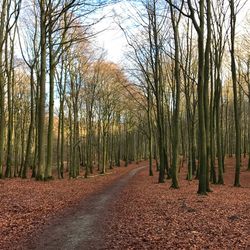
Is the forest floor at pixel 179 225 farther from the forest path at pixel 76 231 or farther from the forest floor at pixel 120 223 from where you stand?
the forest path at pixel 76 231

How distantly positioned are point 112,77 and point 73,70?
7.66 meters

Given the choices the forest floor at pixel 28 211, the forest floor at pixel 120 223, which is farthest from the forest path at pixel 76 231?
the forest floor at pixel 28 211

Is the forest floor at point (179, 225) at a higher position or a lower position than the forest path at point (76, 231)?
higher

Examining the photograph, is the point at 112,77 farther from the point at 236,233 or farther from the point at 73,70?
the point at 236,233

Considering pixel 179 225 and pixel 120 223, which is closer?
pixel 179 225

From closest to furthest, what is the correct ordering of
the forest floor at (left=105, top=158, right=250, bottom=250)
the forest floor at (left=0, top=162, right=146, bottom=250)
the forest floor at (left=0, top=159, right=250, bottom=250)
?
1. the forest floor at (left=105, top=158, right=250, bottom=250)
2. the forest floor at (left=0, top=159, right=250, bottom=250)
3. the forest floor at (left=0, top=162, right=146, bottom=250)

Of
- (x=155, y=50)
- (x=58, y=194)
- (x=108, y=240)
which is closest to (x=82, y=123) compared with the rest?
(x=155, y=50)

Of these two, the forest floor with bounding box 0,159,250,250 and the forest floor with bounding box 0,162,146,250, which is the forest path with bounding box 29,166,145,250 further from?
the forest floor with bounding box 0,162,146,250

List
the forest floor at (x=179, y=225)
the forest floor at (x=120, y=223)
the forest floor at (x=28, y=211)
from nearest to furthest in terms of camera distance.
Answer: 1. the forest floor at (x=179, y=225)
2. the forest floor at (x=120, y=223)
3. the forest floor at (x=28, y=211)

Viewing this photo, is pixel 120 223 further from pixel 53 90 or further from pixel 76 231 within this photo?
pixel 53 90

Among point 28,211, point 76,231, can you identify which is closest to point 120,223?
point 76,231

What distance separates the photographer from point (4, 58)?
88.5 ft

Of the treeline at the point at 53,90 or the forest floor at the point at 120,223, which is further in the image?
the treeline at the point at 53,90

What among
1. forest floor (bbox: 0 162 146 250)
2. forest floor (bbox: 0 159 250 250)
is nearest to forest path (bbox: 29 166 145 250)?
forest floor (bbox: 0 159 250 250)
